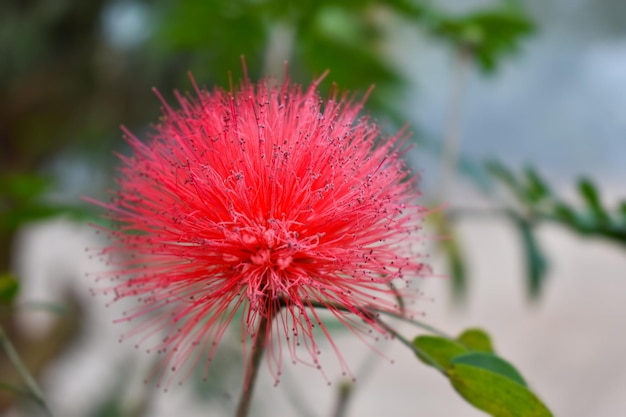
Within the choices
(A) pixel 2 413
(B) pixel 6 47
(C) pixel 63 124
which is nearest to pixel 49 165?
(C) pixel 63 124

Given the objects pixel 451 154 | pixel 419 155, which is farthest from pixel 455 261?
pixel 419 155

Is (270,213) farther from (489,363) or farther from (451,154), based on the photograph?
(451,154)

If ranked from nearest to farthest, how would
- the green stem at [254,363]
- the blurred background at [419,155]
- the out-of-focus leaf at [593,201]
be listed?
the green stem at [254,363] → the out-of-focus leaf at [593,201] → the blurred background at [419,155]

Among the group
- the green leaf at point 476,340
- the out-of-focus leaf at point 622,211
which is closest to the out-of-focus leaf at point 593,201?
the out-of-focus leaf at point 622,211

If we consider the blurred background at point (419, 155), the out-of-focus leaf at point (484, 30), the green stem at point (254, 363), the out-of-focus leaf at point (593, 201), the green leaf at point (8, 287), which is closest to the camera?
the green stem at point (254, 363)

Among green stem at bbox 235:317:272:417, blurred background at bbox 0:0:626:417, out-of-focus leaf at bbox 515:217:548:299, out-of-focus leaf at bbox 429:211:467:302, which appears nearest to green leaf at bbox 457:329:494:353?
green stem at bbox 235:317:272:417

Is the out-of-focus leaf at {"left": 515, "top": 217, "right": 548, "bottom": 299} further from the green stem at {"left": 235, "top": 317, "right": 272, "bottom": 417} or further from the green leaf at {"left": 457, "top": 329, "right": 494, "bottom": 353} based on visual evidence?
the green stem at {"left": 235, "top": 317, "right": 272, "bottom": 417}

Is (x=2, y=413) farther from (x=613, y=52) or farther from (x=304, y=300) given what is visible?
(x=613, y=52)

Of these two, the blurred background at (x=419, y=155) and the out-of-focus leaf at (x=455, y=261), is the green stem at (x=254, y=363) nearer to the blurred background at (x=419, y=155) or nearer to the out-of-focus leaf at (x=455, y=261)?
the out-of-focus leaf at (x=455, y=261)
